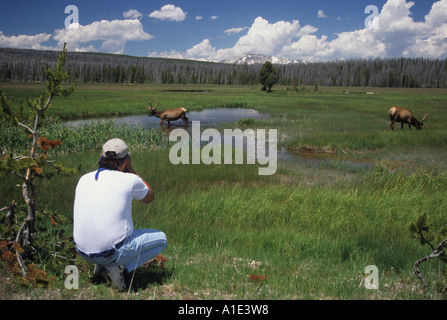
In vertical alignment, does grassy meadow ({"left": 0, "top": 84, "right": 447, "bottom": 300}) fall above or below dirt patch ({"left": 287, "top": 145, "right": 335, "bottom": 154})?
below

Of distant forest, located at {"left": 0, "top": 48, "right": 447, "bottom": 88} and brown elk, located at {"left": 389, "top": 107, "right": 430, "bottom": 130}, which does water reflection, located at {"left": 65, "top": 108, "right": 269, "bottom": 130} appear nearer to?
brown elk, located at {"left": 389, "top": 107, "right": 430, "bottom": 130}

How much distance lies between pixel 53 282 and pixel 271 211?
213 inches

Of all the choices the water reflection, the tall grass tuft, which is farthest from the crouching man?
the water reflection

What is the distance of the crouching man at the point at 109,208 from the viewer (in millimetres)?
3701

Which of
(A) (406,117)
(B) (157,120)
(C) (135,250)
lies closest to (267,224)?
(C) (135,250)

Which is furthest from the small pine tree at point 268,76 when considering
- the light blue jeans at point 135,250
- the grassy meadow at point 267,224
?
the light blue jeans at point 135,250

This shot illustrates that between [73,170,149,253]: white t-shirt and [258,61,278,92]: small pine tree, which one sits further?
[258,61,278,92]: small pine tree

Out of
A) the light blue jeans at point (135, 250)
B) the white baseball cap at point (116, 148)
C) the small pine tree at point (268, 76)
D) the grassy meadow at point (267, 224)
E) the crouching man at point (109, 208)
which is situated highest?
the small pine tree at point (268, 76)

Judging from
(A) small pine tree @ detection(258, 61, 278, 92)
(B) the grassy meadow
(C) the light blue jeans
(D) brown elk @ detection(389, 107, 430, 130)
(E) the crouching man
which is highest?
(A) small pine tree @ detection(258, 61, 278, 92)

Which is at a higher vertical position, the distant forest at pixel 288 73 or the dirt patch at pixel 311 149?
the distant forest at pixel 288 73

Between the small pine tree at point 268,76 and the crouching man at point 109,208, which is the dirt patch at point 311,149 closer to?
the crouching man at point 109,208

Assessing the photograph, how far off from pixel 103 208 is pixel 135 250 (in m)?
0.71

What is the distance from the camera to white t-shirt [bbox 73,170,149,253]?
3.69m
